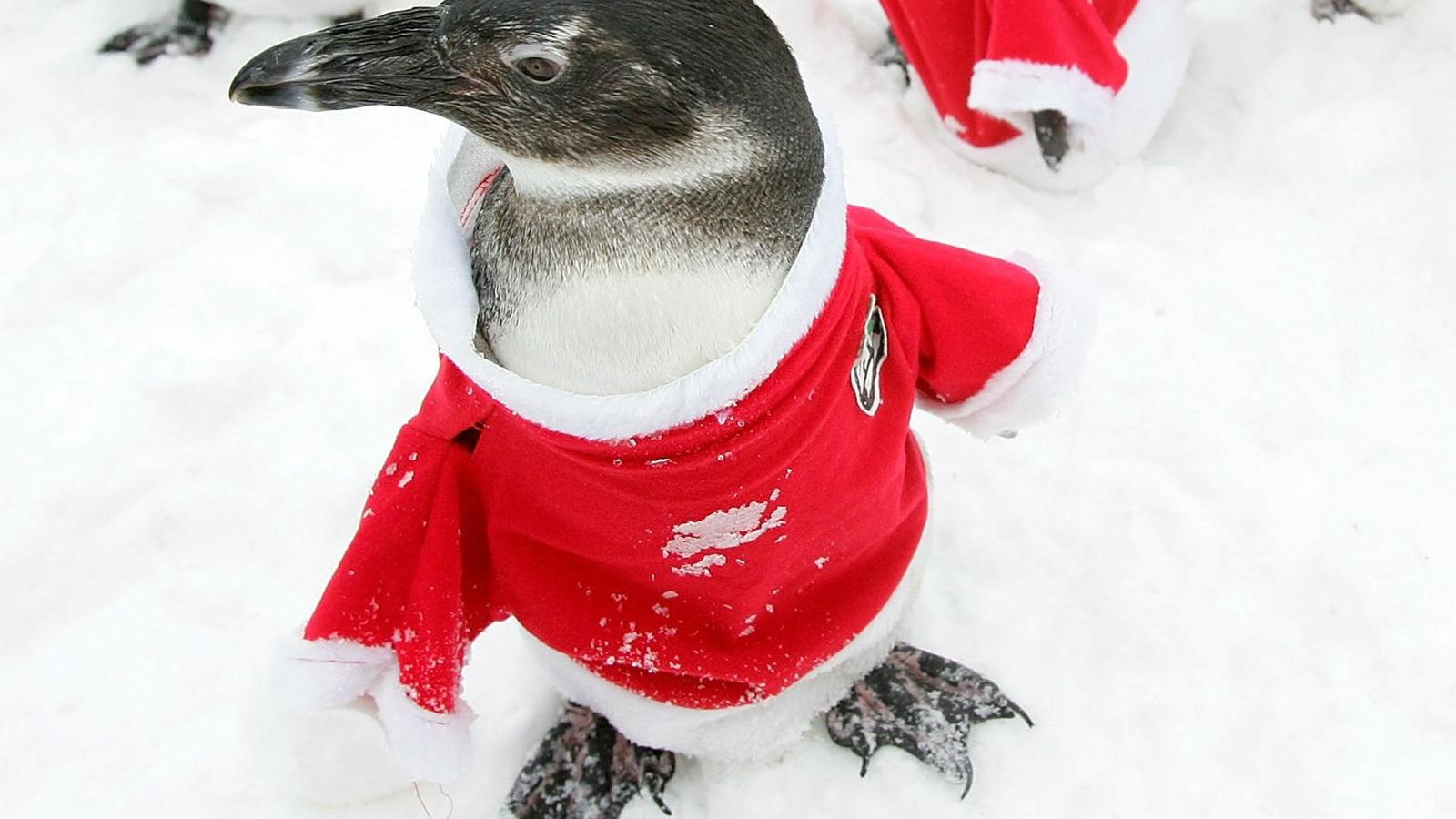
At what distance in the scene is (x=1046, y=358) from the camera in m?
0.97

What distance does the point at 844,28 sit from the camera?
2.03 metres

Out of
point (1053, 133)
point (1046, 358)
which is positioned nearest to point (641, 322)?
point (1046, 358)

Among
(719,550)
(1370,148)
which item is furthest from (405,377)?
(1370,148)

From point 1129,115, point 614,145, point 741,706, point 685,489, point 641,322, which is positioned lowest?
point 741,706

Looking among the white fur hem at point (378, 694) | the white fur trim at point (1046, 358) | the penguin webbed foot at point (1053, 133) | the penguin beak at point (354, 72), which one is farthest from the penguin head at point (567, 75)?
the penguin webbed foot at point (1053, 133)

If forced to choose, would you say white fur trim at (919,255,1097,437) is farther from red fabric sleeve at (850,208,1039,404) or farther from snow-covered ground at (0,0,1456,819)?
snow-covered ground at (0,0,1456,819)

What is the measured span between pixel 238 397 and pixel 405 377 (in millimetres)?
224

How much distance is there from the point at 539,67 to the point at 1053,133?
1.22m

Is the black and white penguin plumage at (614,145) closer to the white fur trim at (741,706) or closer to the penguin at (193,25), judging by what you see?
the white fur trim at (741,706)

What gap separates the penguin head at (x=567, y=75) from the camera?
0.68m

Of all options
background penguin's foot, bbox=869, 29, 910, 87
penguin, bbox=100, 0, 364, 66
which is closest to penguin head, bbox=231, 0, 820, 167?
background penguin's foot, bbox=869, 29, 910, 87

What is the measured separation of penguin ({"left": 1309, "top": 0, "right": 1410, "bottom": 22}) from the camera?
1808 mm

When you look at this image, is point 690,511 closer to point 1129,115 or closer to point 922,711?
point 922,711

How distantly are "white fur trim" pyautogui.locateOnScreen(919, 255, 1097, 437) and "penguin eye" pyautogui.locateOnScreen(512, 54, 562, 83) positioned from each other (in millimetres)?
468
